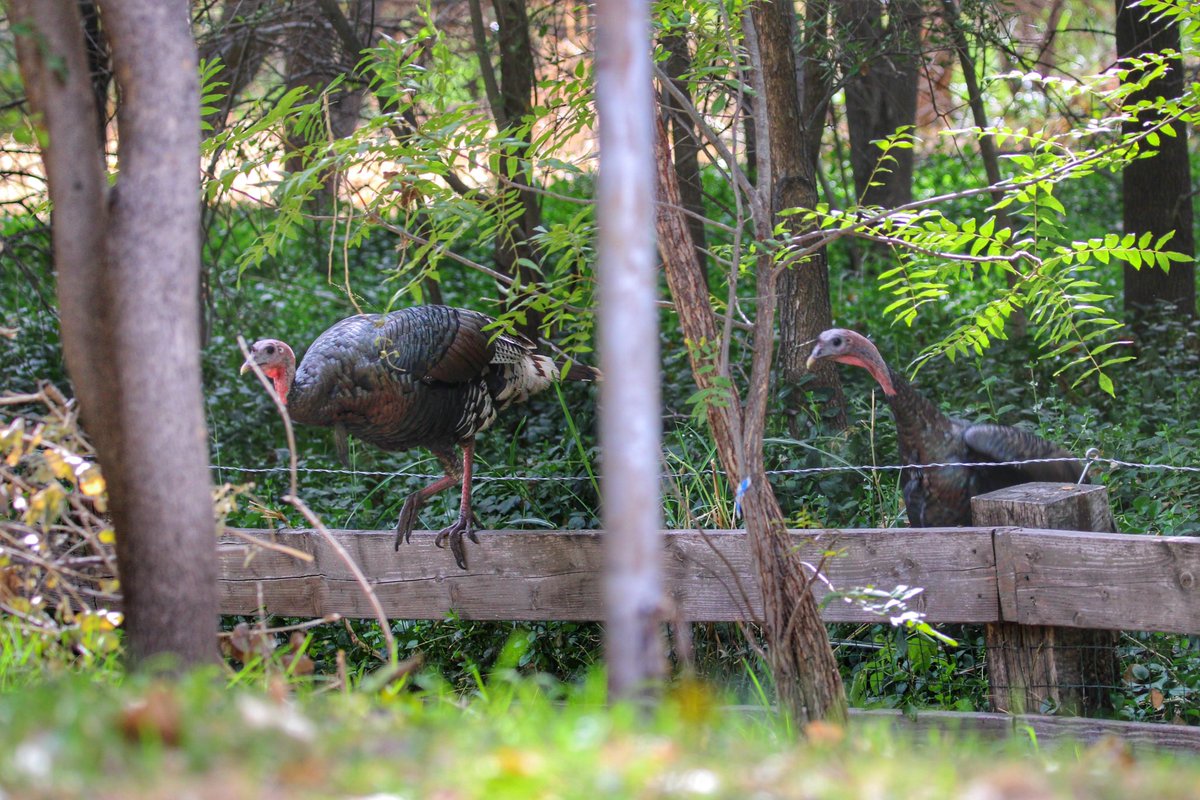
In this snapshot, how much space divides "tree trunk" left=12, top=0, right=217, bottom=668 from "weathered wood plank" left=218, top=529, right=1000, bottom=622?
1.18 metres

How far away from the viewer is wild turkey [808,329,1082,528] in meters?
4.88

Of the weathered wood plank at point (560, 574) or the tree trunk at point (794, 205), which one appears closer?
the weathered wood plank at point (560, 574)

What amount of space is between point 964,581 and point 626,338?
8.08 feet

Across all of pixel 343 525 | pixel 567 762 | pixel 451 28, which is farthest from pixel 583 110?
pixel 451 28

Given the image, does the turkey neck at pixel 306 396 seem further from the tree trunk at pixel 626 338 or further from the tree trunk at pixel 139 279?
the tree trunk at pixel 626 338

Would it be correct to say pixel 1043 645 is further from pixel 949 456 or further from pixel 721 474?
pixel 721 474

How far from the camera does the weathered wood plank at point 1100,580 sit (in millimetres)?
3570

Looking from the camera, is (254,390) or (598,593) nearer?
(598,593)

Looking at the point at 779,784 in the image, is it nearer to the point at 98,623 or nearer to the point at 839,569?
the point at 98,623

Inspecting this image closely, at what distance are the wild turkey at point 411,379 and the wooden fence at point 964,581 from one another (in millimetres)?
386

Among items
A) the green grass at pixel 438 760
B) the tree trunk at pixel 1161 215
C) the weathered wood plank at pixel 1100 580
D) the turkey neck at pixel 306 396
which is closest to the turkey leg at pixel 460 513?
the turkey neck at pixel 306 396

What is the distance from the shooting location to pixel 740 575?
171 inches

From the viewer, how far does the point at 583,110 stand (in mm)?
3967

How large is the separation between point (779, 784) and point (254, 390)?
24.2 ft
